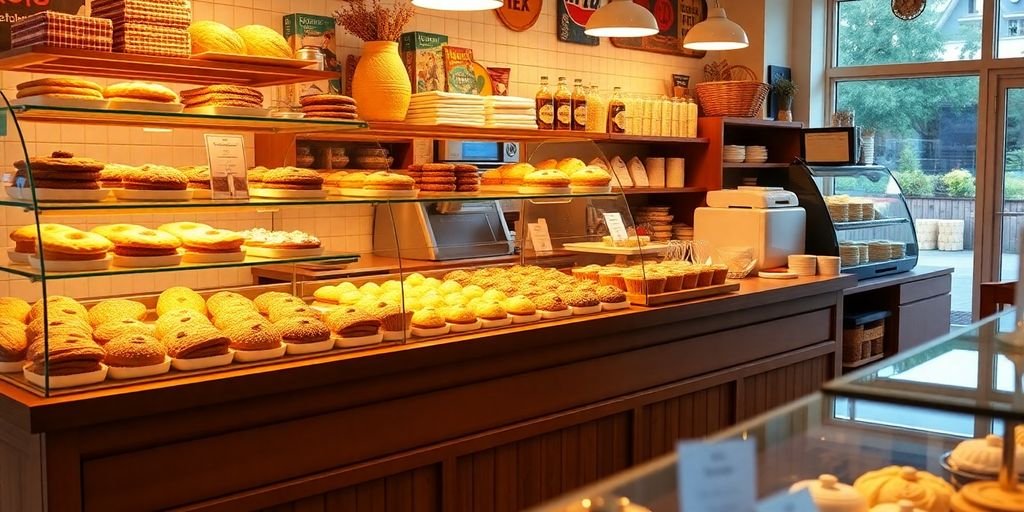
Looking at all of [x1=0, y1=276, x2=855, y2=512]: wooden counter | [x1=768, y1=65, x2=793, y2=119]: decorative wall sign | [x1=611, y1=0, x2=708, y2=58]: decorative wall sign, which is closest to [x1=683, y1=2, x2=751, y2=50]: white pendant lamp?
[x1=611, y1=0, x2=708, y2=58]: decorative wall sign

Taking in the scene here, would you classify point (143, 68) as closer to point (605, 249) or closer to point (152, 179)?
point (152, 179)

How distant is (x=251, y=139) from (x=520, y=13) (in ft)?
6.81

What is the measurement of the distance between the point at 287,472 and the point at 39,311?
32.9 inches

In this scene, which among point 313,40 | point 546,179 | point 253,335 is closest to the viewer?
point 253,335

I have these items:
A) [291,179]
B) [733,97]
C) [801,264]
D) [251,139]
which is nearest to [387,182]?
[291,179]

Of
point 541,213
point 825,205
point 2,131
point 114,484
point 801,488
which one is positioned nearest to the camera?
point 801,488

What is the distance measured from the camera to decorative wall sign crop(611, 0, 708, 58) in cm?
718

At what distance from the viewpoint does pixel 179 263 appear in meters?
2.96

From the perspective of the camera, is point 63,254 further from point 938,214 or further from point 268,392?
point 938,214

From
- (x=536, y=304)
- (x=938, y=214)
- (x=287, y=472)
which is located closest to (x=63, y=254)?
(x=287, y=472)

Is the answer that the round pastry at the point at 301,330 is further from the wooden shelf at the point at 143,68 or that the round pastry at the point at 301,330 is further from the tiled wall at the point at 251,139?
the wooden shelf at the point at 143,68

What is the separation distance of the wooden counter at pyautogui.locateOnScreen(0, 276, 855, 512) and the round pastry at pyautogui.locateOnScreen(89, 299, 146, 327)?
49 cm

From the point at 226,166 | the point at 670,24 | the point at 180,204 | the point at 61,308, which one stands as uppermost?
the point at 670,24

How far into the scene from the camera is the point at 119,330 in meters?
2.86
